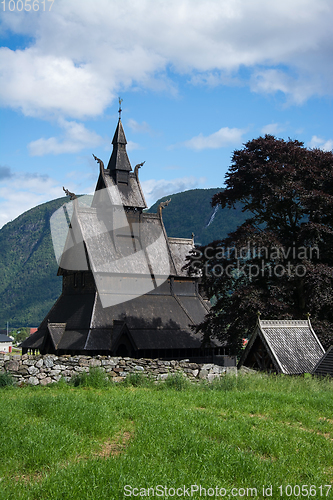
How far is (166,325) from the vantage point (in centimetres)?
3319

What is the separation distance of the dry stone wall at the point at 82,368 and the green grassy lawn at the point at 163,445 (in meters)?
3.57

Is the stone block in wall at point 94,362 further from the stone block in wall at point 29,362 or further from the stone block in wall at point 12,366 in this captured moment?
the stone block in wall at point 12,366

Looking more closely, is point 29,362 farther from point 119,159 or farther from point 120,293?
point 119,159

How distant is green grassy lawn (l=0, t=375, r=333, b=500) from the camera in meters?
7.20

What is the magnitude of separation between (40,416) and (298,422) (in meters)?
6.37

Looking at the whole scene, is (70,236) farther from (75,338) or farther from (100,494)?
(100,494)

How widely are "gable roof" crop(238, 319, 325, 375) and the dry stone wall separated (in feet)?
6.78

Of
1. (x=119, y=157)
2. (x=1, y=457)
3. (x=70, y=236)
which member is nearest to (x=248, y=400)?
(x=1, y=457)

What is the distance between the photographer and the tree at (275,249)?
25.0 m

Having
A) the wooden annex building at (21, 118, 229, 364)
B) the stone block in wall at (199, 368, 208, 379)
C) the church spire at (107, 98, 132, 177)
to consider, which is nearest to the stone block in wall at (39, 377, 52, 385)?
the stone block in wall at (199, 368, 208, 379)

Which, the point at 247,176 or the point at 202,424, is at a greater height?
the point at 247,176

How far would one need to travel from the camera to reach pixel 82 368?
1736cm

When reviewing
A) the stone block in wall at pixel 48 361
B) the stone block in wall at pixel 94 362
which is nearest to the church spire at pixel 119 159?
the stone block in wall at pixel 94 362

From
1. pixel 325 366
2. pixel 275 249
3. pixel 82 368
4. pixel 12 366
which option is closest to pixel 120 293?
pixel 275 249
